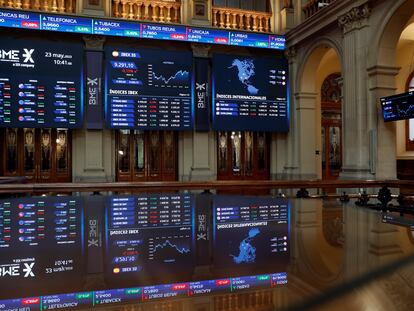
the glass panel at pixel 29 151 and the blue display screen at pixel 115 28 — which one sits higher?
the blue display screen at pixel 115 28

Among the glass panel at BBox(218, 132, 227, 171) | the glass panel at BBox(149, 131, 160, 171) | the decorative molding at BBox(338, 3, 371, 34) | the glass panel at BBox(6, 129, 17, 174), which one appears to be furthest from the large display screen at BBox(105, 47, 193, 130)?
the decorative molding at BBox(338, 3, 371, 34)

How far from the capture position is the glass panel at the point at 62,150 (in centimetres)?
1002

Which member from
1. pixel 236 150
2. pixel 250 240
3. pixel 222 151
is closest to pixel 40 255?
pixel 250 240

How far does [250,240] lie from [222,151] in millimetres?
9504

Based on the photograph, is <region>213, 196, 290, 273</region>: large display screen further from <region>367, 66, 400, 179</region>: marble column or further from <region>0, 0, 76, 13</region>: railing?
<region>0, 0, 76, 13</region>: railing

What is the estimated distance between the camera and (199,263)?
136 centimetres

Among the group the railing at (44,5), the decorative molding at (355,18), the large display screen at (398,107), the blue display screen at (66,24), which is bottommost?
the large display screen at (398,107)

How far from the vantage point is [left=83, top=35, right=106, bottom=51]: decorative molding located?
984 cm

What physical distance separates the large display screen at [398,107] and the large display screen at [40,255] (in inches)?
269

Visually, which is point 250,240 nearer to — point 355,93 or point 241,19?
point 355,93

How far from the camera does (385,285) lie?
103 centimetres

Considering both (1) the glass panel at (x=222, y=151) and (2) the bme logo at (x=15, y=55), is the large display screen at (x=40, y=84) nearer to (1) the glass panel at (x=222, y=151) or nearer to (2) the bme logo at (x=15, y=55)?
(2) the bme logo at (x=15, y=55)

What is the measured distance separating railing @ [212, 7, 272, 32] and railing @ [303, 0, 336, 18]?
44.1 inches

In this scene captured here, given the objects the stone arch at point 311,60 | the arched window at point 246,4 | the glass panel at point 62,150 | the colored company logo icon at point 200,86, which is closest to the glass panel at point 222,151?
the colored company logo icon at point 200,86
